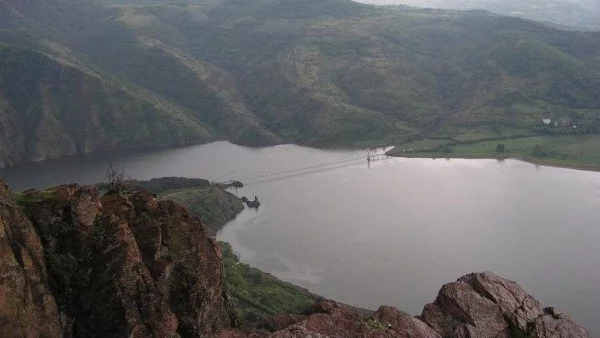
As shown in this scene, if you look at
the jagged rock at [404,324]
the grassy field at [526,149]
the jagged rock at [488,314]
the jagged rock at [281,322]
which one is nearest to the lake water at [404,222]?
the grassy field at [526,149]

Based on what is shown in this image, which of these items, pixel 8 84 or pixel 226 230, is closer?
pixel 226 230

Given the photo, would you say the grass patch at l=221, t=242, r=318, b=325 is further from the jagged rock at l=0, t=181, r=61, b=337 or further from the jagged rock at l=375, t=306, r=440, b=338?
the jagged rock at l=0, t=181, r=61, b=337

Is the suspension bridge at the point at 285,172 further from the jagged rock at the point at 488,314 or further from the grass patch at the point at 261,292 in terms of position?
the jagged rock at the point at 488,314

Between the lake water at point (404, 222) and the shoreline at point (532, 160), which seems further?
the shoreline at point (532, 160)

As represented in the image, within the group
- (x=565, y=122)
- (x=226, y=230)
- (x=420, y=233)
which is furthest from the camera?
(x=565, y=122)

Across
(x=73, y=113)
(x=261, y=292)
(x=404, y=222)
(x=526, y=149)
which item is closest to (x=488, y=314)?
(x=261, y=292)

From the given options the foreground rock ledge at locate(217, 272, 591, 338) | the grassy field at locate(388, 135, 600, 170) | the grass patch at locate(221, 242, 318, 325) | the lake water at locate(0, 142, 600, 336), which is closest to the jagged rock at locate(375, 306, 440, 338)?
the foreground rock ledge at locate(217, 272, 591, 338)

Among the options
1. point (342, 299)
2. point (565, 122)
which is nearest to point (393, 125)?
point (565, 122)

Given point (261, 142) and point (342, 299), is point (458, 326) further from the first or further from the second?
point (261, 142)

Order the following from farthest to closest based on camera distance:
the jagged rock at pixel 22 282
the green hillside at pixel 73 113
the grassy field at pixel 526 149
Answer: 1. the green hillside at pixel 73 113
2. the grassy field at pixel 526 149
3. the jagged rock at pixel 22 282
